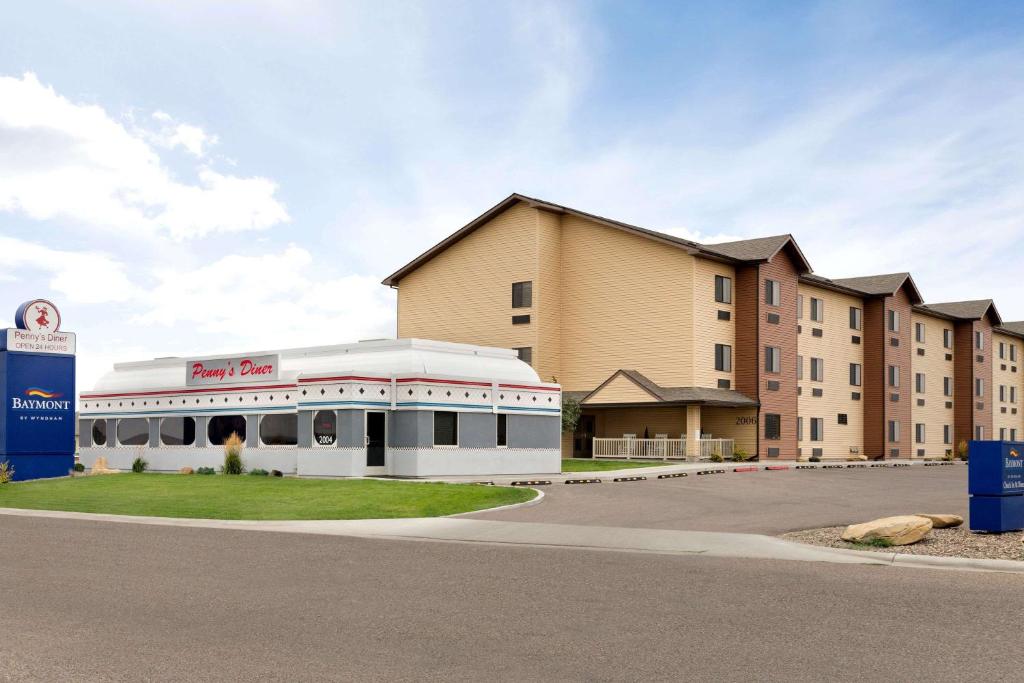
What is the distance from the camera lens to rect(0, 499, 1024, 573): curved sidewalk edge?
14.4 meters

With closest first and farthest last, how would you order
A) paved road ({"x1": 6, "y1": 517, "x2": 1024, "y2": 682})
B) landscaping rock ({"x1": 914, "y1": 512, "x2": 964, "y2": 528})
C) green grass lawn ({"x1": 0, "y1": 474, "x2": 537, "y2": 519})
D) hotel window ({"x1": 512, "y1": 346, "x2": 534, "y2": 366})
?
paved road ({"x1": 6, "y1": 517, "x2": 1024, "y2": 682})
landscaping rock ({"x1": 914, "y1": 512, "x2": 964, "y2": 528})
green grass lawn ({"x1": 0, "y1": 474, "x2": 537, "y2": 519})
hotel window ({"x1": 512, "y1": 346, "x2": 534, "y2": 366})

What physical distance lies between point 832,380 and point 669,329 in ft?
49.1

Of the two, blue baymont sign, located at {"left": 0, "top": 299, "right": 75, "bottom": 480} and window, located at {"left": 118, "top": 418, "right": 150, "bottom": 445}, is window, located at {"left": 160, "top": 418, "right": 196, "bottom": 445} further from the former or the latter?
blue baymont sign, located at {"left": 0, "top": 299, "right": 75, "bottom": 480}

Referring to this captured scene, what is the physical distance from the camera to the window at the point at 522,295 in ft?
175

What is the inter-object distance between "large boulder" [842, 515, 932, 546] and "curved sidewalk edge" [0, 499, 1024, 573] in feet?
2.25

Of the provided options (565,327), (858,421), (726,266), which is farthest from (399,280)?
(858,421)

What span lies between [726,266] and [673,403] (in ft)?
29.2

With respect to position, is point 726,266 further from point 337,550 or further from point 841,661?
point 841,661

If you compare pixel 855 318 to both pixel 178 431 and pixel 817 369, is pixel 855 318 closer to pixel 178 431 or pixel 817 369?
pixel 817 369

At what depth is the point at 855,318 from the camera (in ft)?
205

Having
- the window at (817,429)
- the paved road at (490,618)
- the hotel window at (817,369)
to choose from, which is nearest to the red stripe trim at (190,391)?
the paved road at (490,618)

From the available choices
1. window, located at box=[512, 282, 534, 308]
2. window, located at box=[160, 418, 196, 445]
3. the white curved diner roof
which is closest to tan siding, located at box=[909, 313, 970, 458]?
window, located at box=[512, 282, 534, 308]

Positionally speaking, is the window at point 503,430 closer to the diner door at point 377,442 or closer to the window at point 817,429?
the diner door at point 377,442

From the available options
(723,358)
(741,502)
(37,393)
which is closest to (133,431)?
(37,393)
